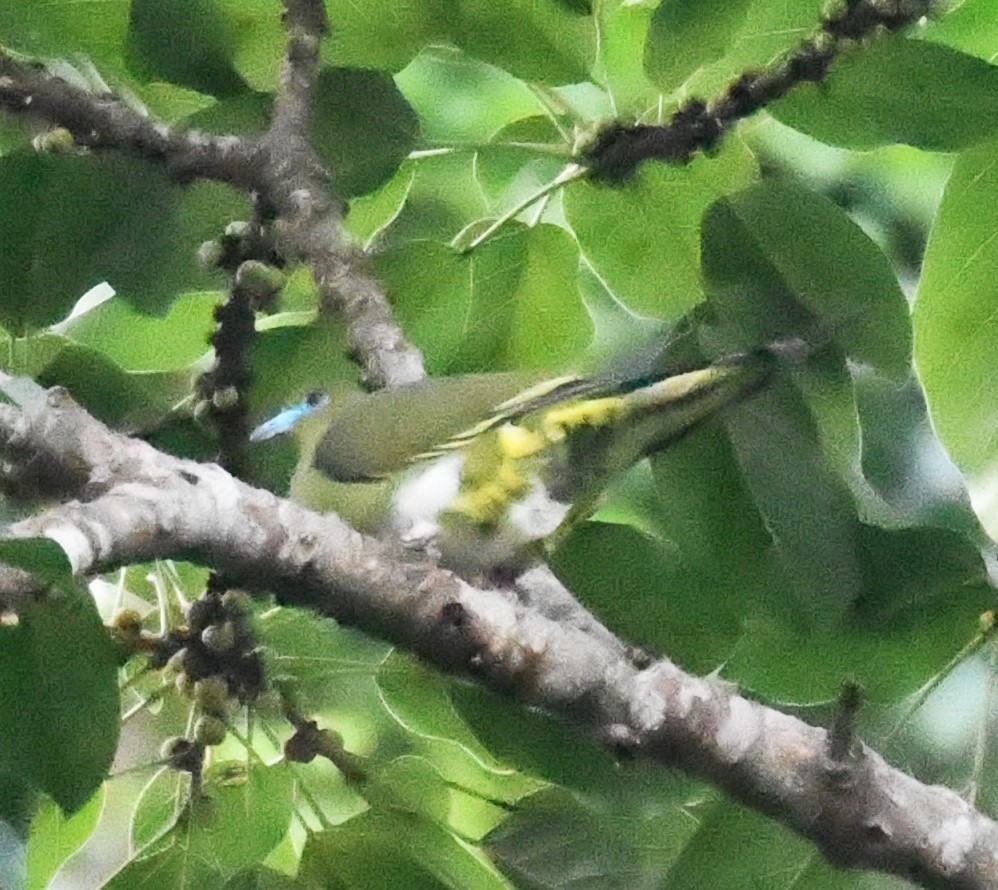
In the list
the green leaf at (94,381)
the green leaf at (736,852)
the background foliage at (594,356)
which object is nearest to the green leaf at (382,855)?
the background foliage at (594,356)

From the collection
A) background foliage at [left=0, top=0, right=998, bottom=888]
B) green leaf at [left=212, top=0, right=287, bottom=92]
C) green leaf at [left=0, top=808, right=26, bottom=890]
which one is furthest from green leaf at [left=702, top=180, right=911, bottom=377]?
green leaf at [left=0, top=808, right=26, bottom=890]

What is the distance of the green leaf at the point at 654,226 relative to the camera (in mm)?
651

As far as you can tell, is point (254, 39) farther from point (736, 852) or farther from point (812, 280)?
point (736, 852)

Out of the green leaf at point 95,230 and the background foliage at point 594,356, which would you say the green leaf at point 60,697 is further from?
the green leaf at point 95,230

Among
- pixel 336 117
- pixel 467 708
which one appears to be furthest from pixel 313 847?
pixel 336 117

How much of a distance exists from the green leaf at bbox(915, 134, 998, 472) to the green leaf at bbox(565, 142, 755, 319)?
10cm

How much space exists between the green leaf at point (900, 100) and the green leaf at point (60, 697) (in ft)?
1.21

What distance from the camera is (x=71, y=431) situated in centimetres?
42

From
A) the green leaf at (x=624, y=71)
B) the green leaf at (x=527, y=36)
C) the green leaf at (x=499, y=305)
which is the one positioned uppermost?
the green leaf at (x=527, y=36)

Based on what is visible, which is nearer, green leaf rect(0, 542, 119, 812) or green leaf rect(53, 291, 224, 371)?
green leaf rect(0, 542, 119, 812)

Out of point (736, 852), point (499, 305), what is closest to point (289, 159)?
point (499, 305)

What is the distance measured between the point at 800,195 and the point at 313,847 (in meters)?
0.38

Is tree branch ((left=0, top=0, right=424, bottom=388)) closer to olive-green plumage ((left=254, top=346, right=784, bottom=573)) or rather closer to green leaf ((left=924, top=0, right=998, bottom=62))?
olive-green plumage ((left=254, top=346, right=784, bottom=573))

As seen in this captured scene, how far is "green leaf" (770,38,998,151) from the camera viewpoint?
550mm
